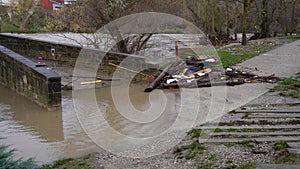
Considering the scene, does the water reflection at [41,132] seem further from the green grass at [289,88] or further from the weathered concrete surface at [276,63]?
the weathered concrete surface at [276,63]

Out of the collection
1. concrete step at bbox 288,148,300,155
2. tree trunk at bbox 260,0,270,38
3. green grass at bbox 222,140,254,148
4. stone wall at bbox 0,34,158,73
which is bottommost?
green grass at bbox 222,140,254,148

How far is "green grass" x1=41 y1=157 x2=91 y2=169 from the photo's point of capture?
215 inches

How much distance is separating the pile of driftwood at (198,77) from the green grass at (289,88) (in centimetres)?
59

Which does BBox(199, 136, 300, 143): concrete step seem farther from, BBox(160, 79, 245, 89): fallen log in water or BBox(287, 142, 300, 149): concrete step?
BBox(160, 79, 245, 89): fallen log in water

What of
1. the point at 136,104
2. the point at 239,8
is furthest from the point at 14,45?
the point at 239,8

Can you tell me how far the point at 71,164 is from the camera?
561 centimetres

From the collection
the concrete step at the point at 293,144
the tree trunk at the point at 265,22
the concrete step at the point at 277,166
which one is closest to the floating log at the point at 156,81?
the concrete step at the point at 293,144

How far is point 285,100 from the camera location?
29.2 ft

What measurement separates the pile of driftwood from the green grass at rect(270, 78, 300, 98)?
0.59 m

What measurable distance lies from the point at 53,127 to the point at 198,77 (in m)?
6.26

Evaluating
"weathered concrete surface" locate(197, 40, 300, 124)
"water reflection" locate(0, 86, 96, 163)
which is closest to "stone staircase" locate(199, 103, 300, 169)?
"weathered concrete surface" locate(197, 40, 300, 124)

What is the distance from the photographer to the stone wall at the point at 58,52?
1286 cm

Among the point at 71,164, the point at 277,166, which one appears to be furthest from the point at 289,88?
the point at 71,164

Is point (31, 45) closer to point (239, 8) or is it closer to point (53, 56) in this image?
point (53, 56)
